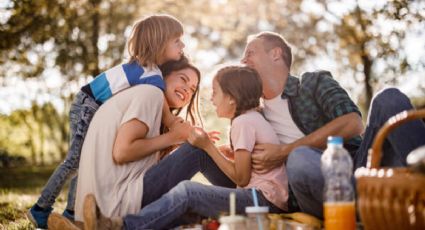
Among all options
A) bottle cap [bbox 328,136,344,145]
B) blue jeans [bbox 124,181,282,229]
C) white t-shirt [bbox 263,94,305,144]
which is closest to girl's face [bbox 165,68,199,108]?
white t-shirt [bbox 263,94,305,144]

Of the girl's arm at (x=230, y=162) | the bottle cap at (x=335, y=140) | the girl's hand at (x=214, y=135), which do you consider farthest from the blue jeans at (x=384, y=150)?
the girl's hand at (x=214, y=135)

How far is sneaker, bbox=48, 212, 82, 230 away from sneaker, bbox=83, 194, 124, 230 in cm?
11

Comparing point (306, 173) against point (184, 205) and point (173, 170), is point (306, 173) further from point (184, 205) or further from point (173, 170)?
point (173, 170)

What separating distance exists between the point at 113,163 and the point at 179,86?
73cm

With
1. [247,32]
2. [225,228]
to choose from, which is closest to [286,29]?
[247,32]

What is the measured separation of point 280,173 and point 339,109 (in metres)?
0.54

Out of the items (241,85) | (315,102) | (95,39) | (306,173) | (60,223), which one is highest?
(95,39)

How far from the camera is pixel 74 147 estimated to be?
5.19m

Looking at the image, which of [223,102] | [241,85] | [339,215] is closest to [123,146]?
[223,102]

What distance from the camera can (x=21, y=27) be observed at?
14.2 m

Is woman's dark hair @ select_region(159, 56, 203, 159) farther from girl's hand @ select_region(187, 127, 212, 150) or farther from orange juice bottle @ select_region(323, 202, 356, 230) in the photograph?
orange juice bottle @ select_region(323, 202, 356, 230)

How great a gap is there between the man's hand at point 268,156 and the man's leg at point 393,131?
0.47 metres

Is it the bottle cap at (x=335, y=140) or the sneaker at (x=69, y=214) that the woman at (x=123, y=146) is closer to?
the sneaker at (x=69, y=214)

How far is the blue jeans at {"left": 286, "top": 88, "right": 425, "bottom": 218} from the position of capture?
148 inches
